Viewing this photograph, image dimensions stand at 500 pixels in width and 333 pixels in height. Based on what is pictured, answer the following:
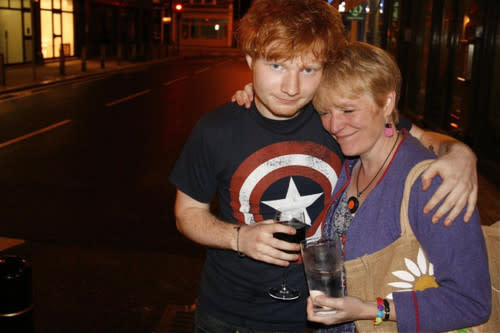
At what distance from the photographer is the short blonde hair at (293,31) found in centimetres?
222

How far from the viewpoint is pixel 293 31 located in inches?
88.8

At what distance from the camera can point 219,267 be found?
253 cm

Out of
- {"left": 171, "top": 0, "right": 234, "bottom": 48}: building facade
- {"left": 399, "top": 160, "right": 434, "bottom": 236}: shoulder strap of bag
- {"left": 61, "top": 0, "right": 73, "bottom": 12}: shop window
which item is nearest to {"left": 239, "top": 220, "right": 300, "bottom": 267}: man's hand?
{"left": 399, "top": 160, "right": 434, "bottom": 236}: shoulder strap of bag

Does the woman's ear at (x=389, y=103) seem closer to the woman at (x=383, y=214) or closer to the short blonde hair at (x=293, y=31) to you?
the woman at (x=383, y=214)

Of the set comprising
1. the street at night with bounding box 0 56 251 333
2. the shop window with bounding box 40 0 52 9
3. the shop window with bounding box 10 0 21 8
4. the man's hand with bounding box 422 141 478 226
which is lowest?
the street at night with bounding box 0 56 251 333

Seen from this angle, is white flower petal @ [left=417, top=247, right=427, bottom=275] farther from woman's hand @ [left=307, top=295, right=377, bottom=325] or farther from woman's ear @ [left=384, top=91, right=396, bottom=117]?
woman's ear @ [left=384, top=91, right=396, bottom=117]

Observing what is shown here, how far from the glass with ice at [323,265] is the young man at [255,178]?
1.47 feet

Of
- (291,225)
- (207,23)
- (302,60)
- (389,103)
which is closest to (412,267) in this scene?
(291,225)

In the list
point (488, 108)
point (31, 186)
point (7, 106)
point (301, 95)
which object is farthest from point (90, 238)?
point (7, 106)

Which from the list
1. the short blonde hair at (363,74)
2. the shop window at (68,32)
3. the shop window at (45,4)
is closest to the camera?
the short blonde hair at (363,74)

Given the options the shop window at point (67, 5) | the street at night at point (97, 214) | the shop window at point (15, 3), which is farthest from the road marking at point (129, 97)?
the shop window at point (67, 5)

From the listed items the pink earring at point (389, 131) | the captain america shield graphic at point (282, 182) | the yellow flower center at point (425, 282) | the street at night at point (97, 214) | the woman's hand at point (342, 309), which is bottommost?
the street at night at point (97, 214)

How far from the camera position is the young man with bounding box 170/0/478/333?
235 cm

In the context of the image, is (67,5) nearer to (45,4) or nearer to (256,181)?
(45,4)
